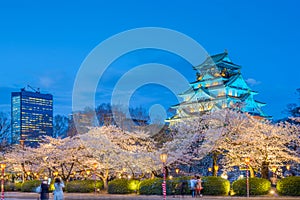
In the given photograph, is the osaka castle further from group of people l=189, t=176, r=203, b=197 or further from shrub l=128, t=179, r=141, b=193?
group of people l=189, t=176, r=203, b=197

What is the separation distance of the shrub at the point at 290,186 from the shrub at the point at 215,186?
3.58 meters

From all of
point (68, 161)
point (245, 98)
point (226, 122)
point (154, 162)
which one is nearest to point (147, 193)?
point (154, 162)

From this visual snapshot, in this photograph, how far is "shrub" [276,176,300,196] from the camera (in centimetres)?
2681

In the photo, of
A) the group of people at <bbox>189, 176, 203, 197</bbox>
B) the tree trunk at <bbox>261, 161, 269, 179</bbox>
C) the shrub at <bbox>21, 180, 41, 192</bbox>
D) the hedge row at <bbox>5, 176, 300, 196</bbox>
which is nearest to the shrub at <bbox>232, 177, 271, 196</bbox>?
the hedge row at <bbox>5, 176, 300, 196</bbox>

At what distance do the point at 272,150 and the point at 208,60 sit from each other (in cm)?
4587

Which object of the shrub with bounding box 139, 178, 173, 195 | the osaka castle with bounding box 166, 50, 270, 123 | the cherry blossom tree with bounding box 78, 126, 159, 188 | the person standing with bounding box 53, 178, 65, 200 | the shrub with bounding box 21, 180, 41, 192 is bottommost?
the shrub with bounding box 21, 180, 41, 192

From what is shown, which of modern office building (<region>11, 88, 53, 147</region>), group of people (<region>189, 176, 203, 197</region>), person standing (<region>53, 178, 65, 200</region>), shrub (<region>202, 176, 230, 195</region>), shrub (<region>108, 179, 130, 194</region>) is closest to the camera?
person standing (<region>53, 178, 65, 200</region>)

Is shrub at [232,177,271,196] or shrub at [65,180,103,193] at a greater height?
shrub at [232,177,271,196]

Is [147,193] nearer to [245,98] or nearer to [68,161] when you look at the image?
[68,161]

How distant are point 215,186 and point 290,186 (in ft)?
16.0

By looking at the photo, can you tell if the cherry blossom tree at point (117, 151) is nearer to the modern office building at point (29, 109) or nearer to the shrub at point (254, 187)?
the shrub at point (254, 187)

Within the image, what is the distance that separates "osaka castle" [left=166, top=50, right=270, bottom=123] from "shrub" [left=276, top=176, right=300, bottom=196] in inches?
1422

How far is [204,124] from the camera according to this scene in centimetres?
3641

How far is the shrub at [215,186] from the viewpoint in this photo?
95.8 feet
